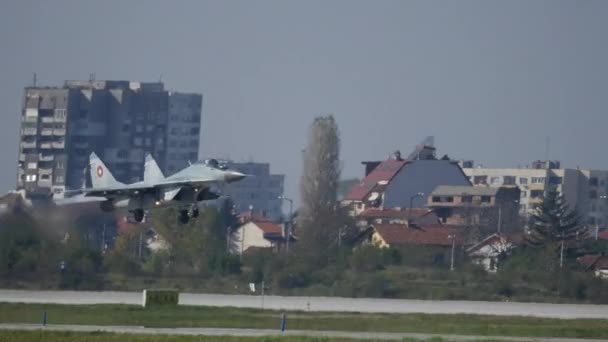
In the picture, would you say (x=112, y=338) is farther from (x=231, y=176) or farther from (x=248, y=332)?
(x=231, y=176)

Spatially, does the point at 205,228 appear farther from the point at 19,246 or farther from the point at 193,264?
the point at 19,246

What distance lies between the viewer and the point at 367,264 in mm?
98688

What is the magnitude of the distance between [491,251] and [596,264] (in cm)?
1334

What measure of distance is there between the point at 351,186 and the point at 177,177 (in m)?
118

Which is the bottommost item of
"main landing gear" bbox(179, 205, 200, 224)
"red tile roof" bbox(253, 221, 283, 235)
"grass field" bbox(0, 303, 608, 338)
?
"grass field" bbox(0, 303, 608, 338)

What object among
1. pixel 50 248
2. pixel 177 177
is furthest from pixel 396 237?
pixel 177 177

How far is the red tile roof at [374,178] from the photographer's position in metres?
170

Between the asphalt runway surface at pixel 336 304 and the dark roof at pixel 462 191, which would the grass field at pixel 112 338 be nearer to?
the asphalt runway surface at pixel 336 304

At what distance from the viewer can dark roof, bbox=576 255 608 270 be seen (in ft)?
336

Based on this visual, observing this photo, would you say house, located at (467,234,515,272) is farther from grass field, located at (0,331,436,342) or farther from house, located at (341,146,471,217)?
grass field, located at (0,331,436,342)

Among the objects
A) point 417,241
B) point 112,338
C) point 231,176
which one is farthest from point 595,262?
point 112,338

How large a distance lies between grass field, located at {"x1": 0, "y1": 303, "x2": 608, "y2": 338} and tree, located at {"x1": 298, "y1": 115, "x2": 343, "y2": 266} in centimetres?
3077

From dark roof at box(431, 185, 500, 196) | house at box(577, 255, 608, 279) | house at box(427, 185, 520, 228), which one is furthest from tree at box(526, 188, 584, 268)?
dark roof at box(431, 185, 500, 196)

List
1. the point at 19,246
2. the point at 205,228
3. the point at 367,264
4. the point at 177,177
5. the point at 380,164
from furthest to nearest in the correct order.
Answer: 1. the point at 380,164
2. the point at 205,228
3. the point at 367,264
4. the point at 19,246
5. the point at 177,177
